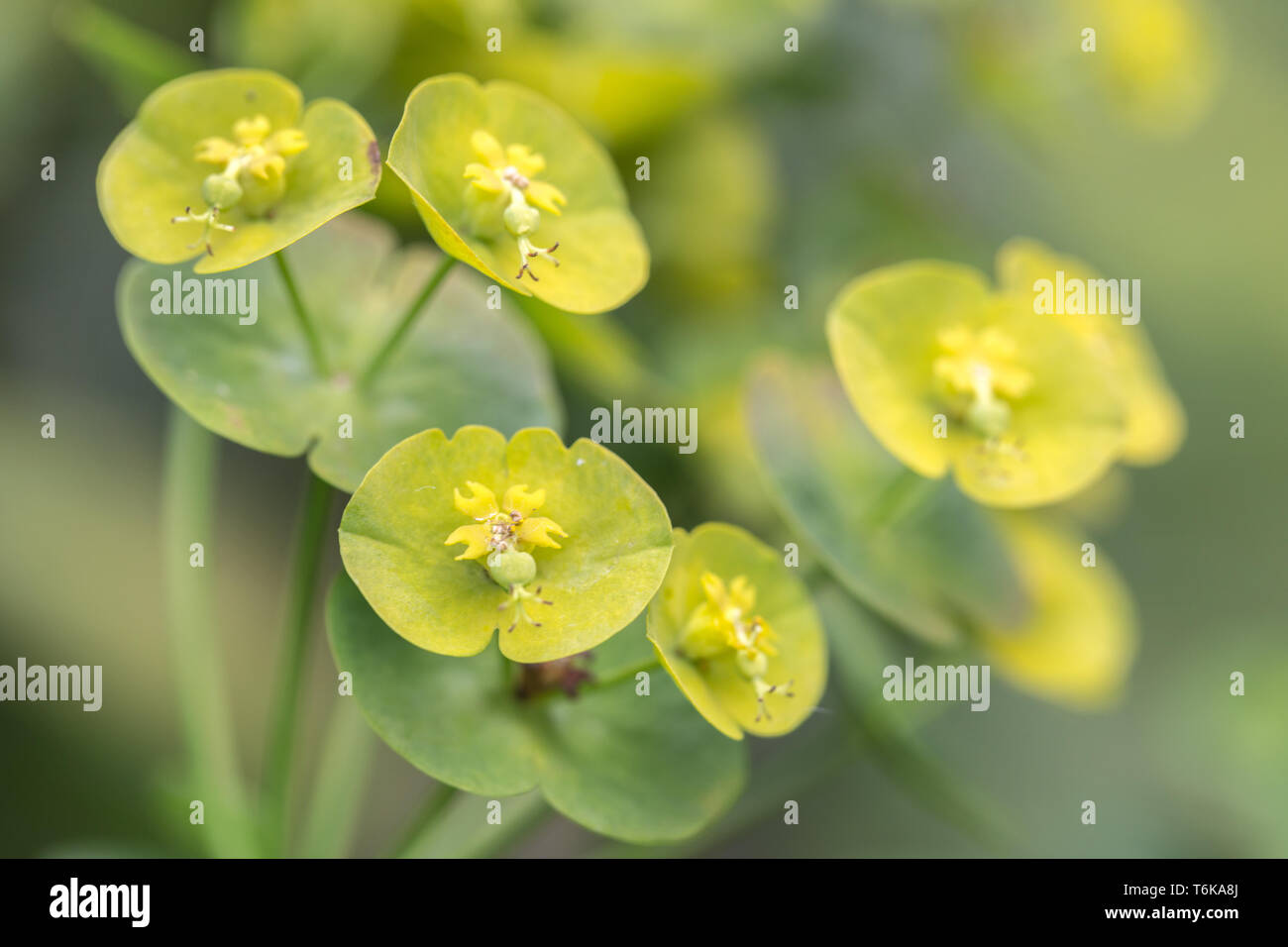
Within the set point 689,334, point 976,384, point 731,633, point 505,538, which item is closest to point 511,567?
point 505,538

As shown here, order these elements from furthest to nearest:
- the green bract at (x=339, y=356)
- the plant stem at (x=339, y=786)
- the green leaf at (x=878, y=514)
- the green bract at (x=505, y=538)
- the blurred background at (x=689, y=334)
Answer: the blurred background at (x=689, y=334) < the plant stem at (x=339, y=786) < the green leaf at (x=878, y=514) < the green bract at (x=339, y=356) < the green bract at (x=505, y=538)

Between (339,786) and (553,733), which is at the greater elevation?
(553,733)

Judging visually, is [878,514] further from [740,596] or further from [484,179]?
[484,179]

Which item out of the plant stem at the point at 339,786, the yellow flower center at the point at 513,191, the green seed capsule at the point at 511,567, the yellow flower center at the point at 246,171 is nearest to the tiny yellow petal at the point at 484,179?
the yellow flower center at the point at 513,191

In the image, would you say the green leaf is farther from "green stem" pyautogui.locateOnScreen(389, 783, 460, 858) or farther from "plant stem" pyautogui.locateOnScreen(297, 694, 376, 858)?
"plant stem" pyautogui.locateOnScreen(297, 694, 376, 858)

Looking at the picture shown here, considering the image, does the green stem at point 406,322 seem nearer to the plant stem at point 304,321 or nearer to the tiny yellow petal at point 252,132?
the plant stem at point 304,321

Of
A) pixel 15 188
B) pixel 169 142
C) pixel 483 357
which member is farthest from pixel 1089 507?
pixel 15 188

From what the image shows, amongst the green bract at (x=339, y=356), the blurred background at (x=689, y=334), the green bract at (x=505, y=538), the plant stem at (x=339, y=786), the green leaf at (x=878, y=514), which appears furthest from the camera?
the blurred background at (x=689, y=334)
